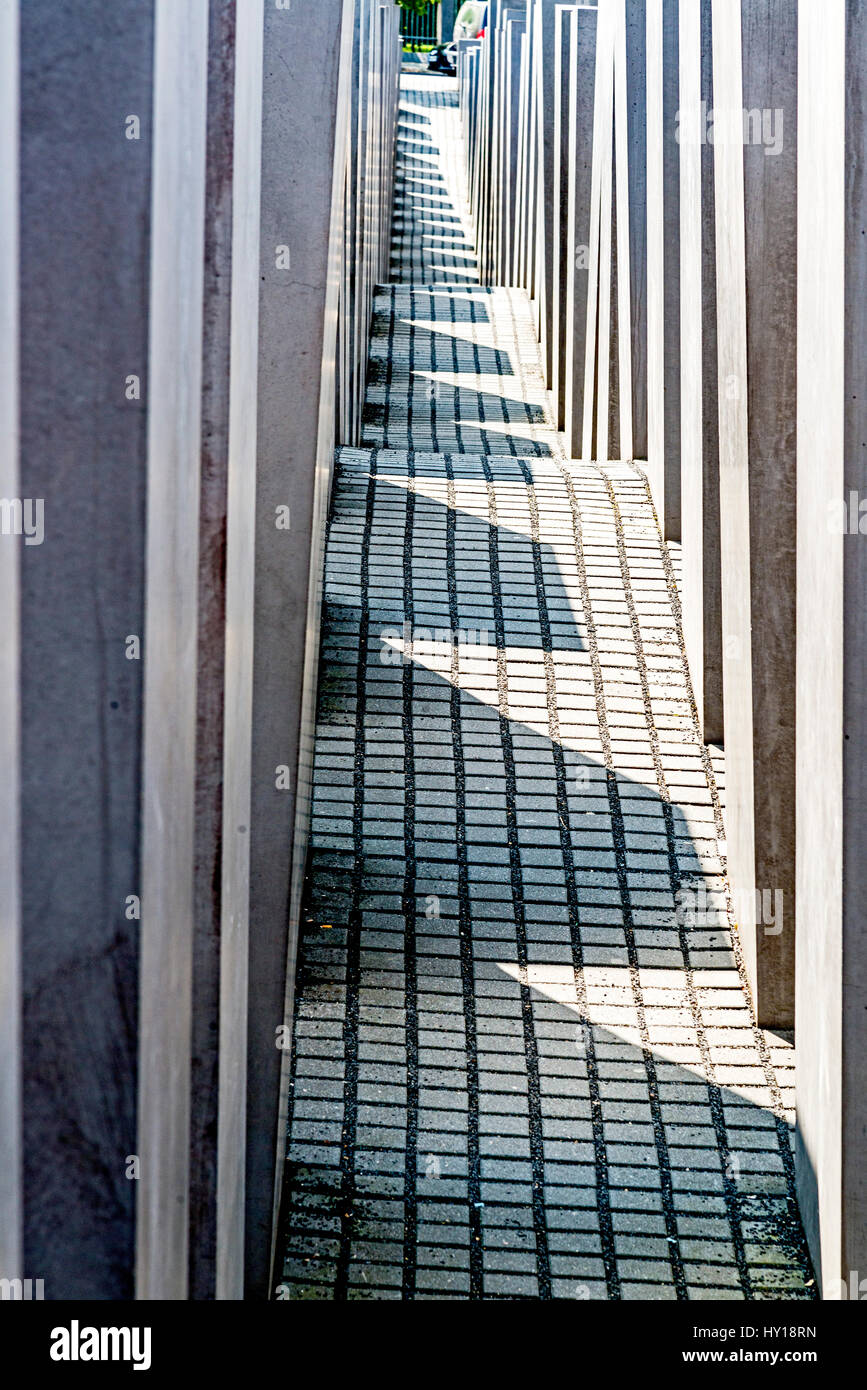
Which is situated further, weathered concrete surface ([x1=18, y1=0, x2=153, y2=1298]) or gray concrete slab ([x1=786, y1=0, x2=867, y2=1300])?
gray concrete slab ([x1=786, y1=0, x2=867, y2=1300])

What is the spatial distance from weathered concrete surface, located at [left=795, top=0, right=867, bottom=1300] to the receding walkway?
42cm

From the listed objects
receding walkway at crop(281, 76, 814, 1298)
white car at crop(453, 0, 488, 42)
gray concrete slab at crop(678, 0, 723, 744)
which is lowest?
receding walkway at crop(281, 76, 814, 1298)

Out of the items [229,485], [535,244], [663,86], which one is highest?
[535,244]

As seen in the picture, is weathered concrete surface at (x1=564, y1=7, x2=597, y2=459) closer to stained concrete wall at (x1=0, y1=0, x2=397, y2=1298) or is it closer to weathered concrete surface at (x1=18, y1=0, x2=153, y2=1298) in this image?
stained concrete wall at (x1=0, y1=0, x2=397, y2=1298)

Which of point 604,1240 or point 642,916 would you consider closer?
point 604,1240

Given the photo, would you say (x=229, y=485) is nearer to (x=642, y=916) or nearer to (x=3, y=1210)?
(x=3, y=1210)

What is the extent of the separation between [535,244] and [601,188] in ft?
18.6

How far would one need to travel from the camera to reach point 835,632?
160 inches

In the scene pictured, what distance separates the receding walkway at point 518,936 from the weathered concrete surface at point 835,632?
0.42 meters

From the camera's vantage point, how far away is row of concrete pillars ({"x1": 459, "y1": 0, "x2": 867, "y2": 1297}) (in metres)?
3.95

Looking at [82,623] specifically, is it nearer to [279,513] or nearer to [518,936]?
[279,513]

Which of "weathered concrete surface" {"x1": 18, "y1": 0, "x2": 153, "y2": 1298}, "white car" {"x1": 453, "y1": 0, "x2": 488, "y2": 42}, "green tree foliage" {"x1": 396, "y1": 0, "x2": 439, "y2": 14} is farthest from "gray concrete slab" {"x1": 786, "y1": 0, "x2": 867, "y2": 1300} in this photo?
"green tree foliage" {"x1": 396, "y1": 0, "x2": 439, "y2": 14}

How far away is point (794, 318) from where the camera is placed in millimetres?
5539
